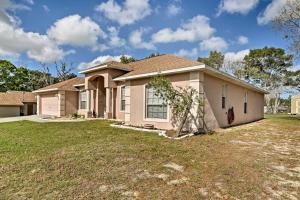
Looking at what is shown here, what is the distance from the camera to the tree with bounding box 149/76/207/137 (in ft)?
28.2

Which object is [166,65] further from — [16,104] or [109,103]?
[16,104]

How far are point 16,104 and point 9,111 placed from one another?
1.33m

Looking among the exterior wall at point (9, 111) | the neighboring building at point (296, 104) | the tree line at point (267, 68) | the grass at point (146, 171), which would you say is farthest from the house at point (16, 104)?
the neighboring building at point (296, 104)

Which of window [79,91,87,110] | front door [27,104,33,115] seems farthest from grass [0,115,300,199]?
front door [27,104,33,115]

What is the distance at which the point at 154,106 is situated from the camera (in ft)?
35.2

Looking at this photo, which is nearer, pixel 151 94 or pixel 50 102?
pixel 151 94

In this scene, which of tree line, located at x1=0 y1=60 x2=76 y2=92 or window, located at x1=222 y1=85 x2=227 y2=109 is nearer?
window, located at x1=222 y1=85 x2=227 y2=109

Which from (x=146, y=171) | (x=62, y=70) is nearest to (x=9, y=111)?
(x=62, y=70)

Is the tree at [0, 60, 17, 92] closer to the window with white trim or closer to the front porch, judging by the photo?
the front porch

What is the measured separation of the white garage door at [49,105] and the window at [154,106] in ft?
44.3

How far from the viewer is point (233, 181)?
12.6 ft

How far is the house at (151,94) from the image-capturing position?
31.8 feet

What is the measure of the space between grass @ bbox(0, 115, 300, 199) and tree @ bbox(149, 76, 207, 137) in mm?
2201

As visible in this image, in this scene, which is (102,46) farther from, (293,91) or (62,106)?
(293,91)
